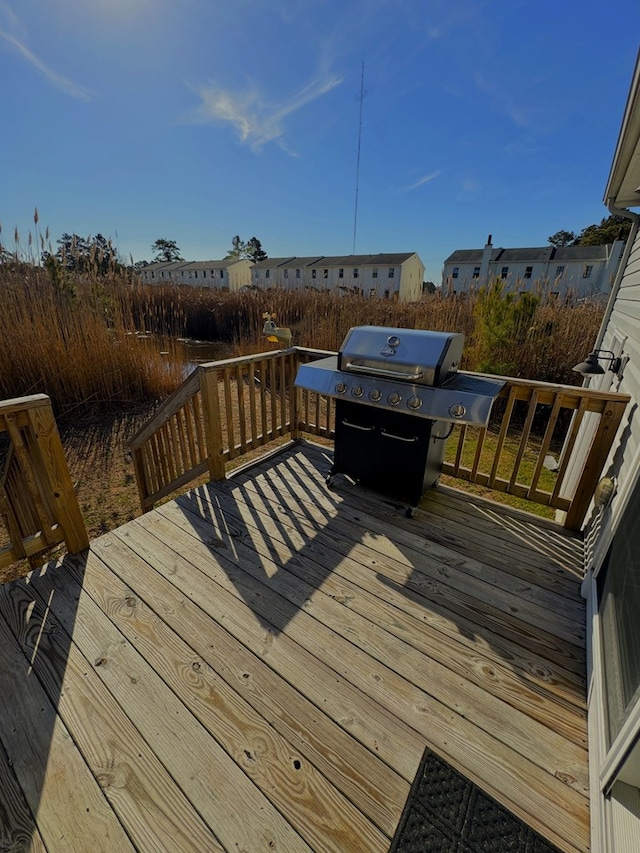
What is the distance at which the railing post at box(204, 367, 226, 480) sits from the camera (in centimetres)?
251

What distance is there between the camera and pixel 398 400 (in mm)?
2037

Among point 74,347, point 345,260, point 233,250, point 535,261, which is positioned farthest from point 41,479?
point 233,250

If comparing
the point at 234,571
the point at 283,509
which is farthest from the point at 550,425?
the point at 234,571

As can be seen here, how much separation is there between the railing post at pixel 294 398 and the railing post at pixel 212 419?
0.90 m

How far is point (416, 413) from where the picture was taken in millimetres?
1964

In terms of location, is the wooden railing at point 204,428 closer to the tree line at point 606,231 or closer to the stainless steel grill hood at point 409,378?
the stainless steel grill hood at point 409,378

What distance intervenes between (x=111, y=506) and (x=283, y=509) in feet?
6.54

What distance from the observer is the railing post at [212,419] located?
2.51 m

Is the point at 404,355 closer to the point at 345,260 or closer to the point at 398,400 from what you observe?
the point at 398,400

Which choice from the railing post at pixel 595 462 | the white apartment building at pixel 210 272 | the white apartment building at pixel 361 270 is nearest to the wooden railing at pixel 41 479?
the railing post at pixel 595 462

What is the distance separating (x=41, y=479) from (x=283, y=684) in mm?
1635

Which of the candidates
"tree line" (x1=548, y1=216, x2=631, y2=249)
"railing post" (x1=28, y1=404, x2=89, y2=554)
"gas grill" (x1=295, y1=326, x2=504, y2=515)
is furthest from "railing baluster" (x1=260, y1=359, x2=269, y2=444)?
"tree line" (x1=548, y1=216, x2=631, y2=249)

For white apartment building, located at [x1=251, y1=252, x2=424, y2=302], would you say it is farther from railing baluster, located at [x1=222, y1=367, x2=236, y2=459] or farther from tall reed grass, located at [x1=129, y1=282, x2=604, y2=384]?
railing baluster, located at [x1=222, y1=367, x2=236, y2=459]

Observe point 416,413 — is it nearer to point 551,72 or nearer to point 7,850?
point 7,850
